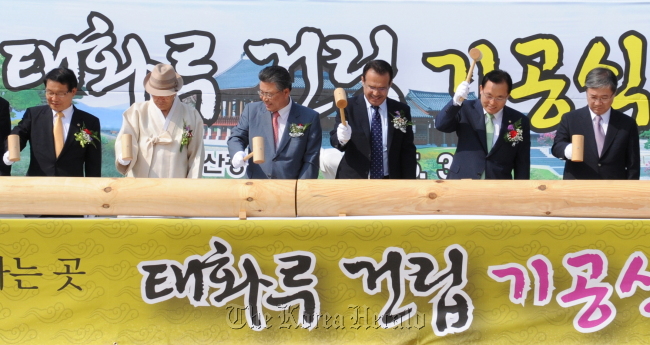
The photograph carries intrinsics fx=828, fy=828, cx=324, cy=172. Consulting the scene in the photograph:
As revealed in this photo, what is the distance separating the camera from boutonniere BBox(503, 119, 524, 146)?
443 centimetres

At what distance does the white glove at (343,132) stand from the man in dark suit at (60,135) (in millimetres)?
1394

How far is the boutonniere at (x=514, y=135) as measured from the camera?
4432 mm

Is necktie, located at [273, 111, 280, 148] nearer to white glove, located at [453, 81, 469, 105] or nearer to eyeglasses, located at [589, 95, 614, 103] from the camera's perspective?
white glove, located at [453, 81, 469, 105]

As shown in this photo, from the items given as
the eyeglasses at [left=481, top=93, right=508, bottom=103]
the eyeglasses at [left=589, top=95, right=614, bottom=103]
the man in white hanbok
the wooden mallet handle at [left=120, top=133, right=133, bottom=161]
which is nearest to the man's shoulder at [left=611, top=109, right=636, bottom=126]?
the eyeglasses at [left=589, top=95, right=614, bottom=103]

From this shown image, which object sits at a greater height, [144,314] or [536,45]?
[536,45]

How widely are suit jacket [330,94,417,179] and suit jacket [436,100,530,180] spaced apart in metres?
0.23

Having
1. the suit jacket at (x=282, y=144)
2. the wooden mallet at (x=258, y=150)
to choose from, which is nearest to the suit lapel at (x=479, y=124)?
the suit jacket at (x=282, y=144)

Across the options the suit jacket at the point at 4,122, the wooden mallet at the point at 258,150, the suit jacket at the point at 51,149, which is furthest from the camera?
the suit jacket at the point at 4,122

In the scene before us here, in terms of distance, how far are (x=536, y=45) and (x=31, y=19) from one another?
337 cm

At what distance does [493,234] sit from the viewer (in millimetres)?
3469

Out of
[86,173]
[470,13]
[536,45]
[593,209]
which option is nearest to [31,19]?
[86,173]

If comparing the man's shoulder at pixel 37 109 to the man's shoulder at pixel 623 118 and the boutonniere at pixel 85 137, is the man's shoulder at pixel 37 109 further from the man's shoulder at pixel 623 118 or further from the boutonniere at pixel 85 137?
the man's shoulder at pixel 623 118

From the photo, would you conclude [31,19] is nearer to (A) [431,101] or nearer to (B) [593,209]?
(A) [431,101]

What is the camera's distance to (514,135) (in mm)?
4434
